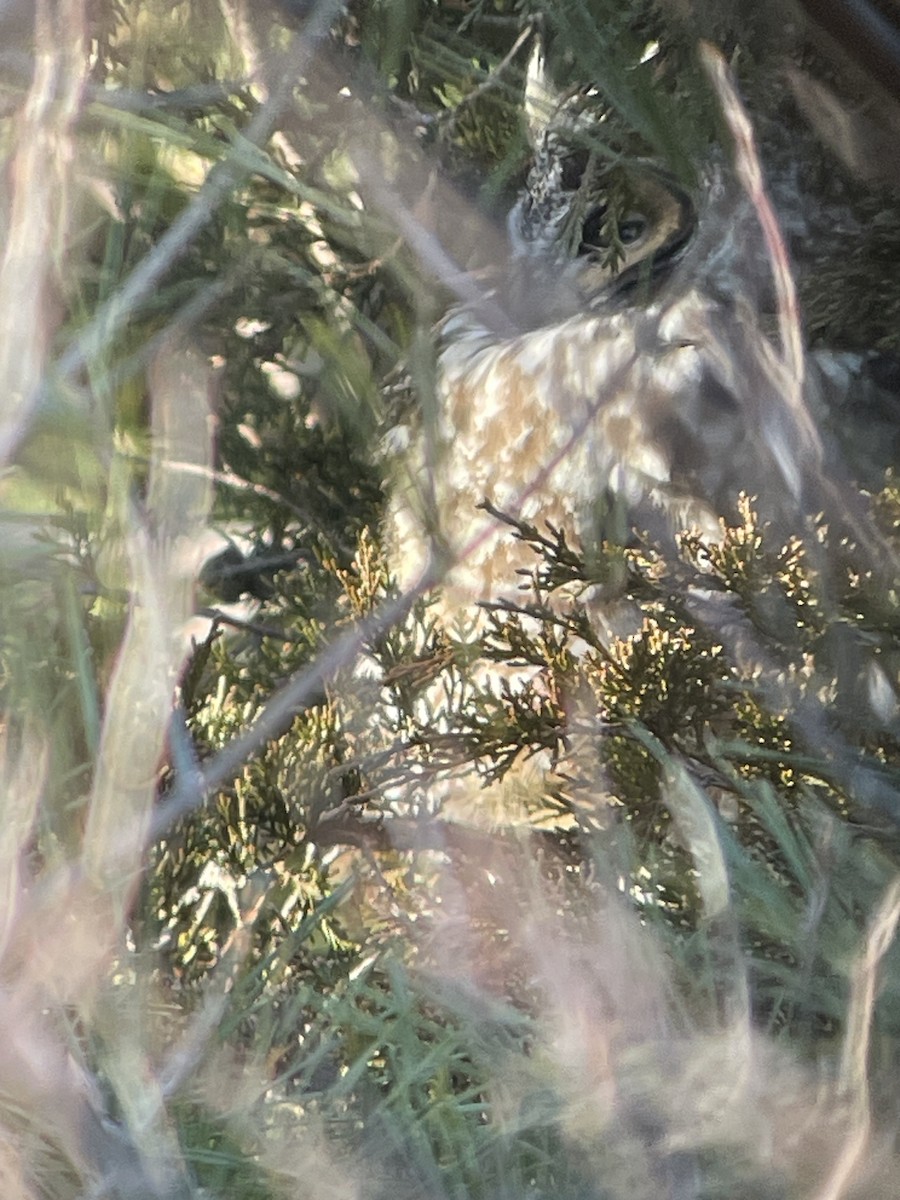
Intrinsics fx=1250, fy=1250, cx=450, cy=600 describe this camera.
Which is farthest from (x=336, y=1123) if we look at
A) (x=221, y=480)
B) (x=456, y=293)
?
(x=456, y=293)

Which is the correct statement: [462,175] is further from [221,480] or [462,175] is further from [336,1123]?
[336,1123]

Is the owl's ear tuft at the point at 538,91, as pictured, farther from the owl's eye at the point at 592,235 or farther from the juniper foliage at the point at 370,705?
the owl's eye at the point at 592,235

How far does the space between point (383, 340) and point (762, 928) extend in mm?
289

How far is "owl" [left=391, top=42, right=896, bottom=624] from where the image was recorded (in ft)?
1.65

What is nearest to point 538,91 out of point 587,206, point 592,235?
point 587,206

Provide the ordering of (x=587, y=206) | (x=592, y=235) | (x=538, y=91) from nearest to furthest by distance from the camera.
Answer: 1. (x=538, y=91)
2. (x=587, y=206)
3. (x=592, y=235)

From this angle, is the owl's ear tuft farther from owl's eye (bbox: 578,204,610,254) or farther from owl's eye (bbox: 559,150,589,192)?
owl's eye (bbox: 578,204,610,254)

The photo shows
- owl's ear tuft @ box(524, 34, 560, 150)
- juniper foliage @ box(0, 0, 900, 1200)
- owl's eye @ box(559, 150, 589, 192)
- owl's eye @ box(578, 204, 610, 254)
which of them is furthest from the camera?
owl's eye @ box(578, 204, 610, 254)

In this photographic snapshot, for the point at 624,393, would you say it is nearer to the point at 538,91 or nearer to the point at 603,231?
the point at 603,231

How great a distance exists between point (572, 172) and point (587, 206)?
2 cm

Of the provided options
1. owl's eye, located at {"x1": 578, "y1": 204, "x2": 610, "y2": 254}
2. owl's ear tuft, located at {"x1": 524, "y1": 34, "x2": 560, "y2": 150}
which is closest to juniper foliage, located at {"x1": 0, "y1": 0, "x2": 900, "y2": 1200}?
owl's ear tuft, located at {"x1": 524, "y1": 34, "x2": 560, "y2": 150}

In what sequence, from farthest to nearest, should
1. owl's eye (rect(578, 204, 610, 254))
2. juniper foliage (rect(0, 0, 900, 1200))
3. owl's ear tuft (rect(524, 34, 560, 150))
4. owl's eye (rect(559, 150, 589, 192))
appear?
owl's eye (rect(578, 204, 610, 254)) < owl's eye (rect(559, 150, 589, 192)) < owl's ear tuft (rect(524, 34, 560, 150)) < juniper foliage (rect(0, 0, 900, 1200))

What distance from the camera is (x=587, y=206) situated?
1.96 feet

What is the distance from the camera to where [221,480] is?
1.62 feet
